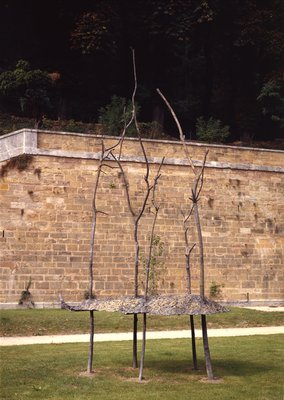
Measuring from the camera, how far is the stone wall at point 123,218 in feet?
76.0

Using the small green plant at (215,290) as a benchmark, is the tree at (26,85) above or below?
above

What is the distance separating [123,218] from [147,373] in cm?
1281

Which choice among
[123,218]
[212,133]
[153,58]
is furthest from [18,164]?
[153,58]

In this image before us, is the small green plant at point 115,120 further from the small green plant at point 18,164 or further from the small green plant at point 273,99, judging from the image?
the small green plant at point 273,99

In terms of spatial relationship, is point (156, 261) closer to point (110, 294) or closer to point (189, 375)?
point (110, 294)

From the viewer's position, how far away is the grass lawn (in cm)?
1014

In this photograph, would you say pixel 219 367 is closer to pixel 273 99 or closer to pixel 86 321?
pixel 86 321

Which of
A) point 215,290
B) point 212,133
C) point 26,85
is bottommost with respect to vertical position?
point 215,290

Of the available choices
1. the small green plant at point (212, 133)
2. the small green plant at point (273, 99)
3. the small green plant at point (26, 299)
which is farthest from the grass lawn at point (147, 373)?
the small green plant at point (273, 99)

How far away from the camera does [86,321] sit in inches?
734

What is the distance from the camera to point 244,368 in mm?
12352

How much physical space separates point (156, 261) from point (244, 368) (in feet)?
40.6

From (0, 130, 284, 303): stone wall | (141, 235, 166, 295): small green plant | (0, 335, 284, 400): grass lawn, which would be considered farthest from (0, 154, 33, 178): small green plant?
(0, 335, 284, 400): grass lawn

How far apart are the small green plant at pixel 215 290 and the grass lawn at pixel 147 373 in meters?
9.52
